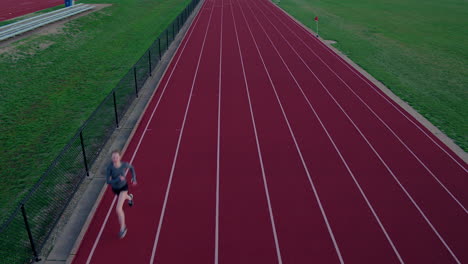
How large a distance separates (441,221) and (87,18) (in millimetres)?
26176

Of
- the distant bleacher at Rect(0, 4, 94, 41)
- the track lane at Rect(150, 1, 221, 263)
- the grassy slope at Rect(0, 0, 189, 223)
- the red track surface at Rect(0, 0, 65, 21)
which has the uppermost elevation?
the red track surface at Rect(0, 0, 65, 21)

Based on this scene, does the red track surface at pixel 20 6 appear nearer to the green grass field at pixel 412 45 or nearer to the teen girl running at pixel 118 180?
the green grass field at pixel 412 45

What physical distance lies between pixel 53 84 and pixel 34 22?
37.3 feet

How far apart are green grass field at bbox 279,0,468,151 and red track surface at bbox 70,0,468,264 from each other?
4.60ft

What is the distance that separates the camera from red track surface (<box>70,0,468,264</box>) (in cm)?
648

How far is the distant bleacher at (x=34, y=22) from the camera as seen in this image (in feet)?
65.1

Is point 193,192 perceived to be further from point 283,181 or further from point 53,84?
point 53,84

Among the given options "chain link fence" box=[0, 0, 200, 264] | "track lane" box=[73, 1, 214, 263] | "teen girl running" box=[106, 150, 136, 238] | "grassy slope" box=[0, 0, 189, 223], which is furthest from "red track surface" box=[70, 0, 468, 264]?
"grassy slope" box=[0, 0, 189, 223]

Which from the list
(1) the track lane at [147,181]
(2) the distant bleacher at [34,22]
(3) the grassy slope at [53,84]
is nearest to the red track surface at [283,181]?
(1) the track lane at [147,181]

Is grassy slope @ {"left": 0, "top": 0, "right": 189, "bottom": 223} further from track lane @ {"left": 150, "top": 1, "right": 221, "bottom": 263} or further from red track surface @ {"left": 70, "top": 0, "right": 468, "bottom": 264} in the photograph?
track lane @ {"left": 150, "top": 1, "right": 221, "bottom": 263}

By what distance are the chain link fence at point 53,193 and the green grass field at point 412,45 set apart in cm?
970

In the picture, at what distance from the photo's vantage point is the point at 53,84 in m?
14.1

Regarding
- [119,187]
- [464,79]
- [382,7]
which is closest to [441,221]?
[119,187]

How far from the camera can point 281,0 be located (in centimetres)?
3991
